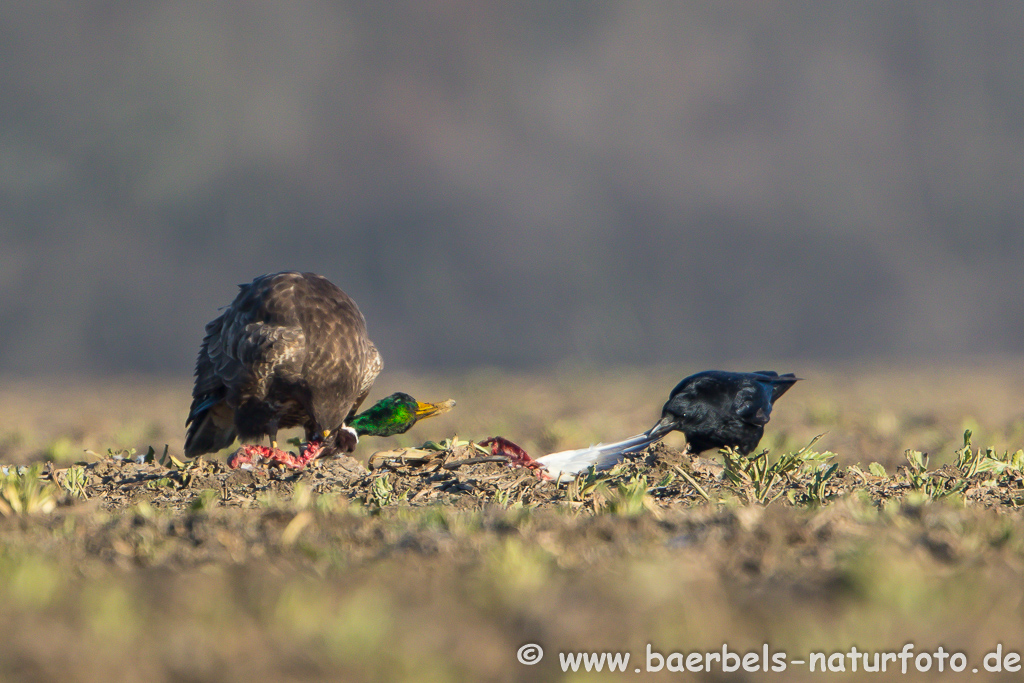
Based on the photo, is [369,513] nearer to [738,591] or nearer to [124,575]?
[124,575]

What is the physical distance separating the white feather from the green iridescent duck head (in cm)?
117

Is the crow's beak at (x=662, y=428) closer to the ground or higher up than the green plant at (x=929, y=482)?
higher up

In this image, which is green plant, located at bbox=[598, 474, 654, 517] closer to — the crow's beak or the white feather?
the white feather

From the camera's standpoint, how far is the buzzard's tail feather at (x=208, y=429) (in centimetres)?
741

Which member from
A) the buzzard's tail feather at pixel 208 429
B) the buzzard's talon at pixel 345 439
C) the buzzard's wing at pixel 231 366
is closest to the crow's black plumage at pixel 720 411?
the buzzard's talon at pixel 345 439

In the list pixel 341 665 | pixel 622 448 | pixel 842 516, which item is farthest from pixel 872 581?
pixel 622 448

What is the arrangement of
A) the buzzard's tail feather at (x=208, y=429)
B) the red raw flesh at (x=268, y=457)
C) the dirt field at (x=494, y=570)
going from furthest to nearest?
1. the buzzard's tail feather at (x=208, y=429)
2. the red raw flesh at (x=268, y=457)
3. the dirt field at (x=494, y=570)

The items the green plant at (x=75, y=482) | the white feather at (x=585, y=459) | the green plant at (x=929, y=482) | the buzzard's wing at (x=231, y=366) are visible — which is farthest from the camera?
the buzzard's wing at (x=231, y=366)

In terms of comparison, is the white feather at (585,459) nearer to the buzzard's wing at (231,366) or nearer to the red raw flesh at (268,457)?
the red raw flesh at (268,457)

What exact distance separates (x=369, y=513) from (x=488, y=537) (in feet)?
2.96

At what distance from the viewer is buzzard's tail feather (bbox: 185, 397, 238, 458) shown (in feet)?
24.3

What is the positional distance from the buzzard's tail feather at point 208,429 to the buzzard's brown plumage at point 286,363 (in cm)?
1

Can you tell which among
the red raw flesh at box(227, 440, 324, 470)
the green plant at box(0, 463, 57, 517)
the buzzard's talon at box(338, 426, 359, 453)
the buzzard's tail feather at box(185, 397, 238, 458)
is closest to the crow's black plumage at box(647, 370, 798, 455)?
the buzzard's talon at box(338, 426, 359, 453)

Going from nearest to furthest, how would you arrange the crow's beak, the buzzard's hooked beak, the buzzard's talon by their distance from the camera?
the crow's beak
the buzzard's talon
the buzzard's hooked beak
